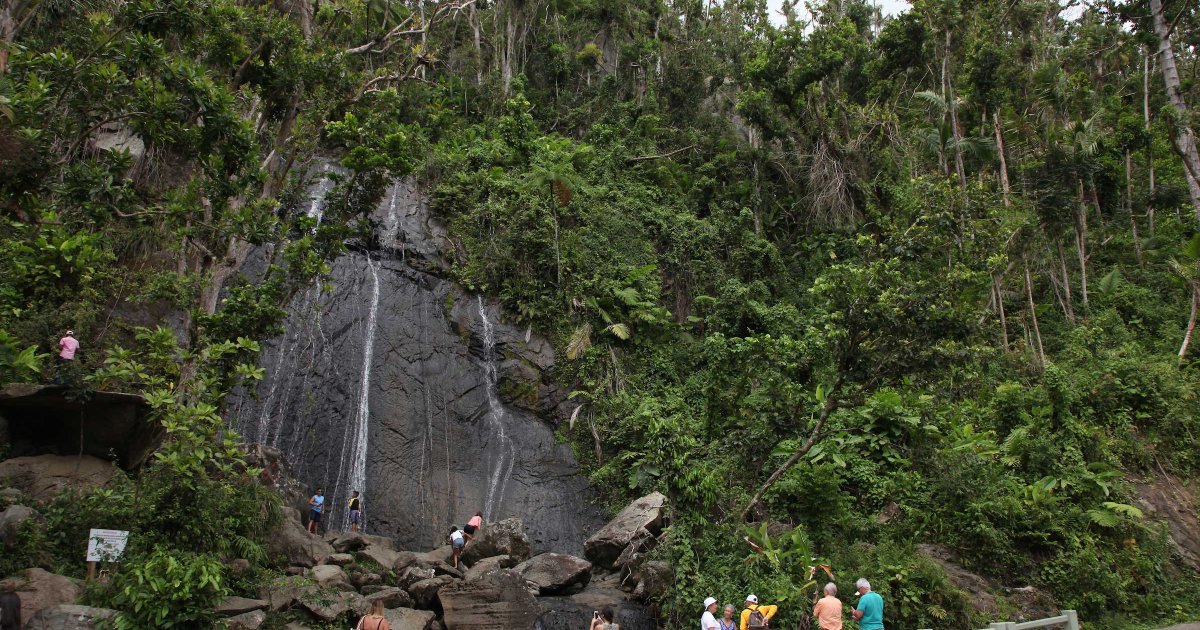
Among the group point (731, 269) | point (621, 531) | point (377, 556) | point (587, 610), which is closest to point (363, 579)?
point (377, 556)

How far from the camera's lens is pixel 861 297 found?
430 inches

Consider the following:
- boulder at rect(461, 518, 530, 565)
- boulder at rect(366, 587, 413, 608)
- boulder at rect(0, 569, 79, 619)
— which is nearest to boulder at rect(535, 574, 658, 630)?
boulder at rect(461, 518, 530, 565)

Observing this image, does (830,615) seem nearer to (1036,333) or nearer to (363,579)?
(363,579)

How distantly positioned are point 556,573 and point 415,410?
5727mm

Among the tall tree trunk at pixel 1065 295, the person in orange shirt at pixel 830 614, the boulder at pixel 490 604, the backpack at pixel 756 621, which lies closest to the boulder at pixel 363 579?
the boulder at pixel 490 604

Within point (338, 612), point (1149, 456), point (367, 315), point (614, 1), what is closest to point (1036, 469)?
point (1149, 456)

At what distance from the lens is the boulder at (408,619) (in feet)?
33.5

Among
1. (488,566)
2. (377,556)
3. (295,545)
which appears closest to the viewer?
(295,545)

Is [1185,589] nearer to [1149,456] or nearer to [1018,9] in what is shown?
[1149,456]

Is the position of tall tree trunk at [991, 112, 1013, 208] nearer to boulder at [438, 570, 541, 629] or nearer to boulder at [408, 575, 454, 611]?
boulder at [438, 570, 541, 629]

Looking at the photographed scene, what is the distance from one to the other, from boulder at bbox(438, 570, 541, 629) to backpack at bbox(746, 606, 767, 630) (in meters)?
3.55

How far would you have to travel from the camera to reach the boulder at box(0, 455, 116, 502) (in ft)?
34.7

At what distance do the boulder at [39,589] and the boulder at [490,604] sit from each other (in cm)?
470

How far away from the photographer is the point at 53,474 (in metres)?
10.9
